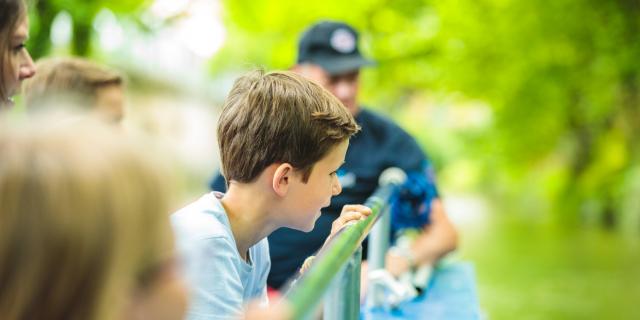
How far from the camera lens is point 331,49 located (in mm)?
3945

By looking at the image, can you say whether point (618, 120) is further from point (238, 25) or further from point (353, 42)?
point (353, 42)

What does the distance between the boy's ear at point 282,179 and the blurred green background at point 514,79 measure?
20.5 feet

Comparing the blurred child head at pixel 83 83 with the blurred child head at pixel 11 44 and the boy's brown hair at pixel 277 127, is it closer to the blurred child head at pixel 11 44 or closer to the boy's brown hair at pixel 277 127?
the blurred child head at pixel 11 44

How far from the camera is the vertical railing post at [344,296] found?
171 cm

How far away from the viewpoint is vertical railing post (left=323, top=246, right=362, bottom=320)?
67.2 inches

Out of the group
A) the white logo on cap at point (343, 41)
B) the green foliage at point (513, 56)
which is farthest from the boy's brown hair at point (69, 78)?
the green foliage at point (513, 56)

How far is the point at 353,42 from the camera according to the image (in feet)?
13.4

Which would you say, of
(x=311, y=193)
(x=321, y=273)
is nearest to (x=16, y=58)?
(x=311, y=193)

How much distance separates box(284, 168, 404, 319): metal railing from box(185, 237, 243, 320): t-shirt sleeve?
19 cm

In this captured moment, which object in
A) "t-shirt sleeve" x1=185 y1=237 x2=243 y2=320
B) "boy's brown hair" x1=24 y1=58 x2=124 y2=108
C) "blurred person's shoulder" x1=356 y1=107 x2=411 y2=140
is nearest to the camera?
"t-shirt sleeve" x1=185 y1=237 x2=243 y2=320

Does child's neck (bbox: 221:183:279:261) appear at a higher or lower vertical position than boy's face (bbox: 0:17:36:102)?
lower

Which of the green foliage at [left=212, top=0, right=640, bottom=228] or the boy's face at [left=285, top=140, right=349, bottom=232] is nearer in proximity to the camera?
the boy's face at [left=285, top=140, right=349, bottom=232]

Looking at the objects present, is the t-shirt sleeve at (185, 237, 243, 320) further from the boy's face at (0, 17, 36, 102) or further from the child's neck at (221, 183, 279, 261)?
the boy's face at (0, 17, 36, 102)

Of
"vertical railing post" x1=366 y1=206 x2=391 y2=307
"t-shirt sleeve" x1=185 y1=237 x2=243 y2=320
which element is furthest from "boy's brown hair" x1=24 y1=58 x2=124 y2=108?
"t-shirt sleeve" x1=185 y1=237 x2=243 y2=320
